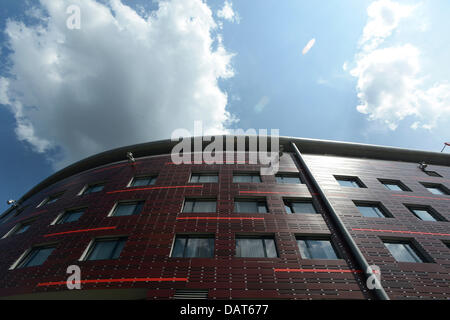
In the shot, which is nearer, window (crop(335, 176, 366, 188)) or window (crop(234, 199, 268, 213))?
window (crop(234, 199, 268, 213))

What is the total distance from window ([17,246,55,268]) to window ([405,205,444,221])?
2579cm

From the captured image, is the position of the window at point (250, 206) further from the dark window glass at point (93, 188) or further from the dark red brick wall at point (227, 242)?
the dark window glass at point (93, 188)

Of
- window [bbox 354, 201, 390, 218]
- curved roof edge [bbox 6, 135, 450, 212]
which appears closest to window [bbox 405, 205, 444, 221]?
window [bbox 354, 201, 390, 218]

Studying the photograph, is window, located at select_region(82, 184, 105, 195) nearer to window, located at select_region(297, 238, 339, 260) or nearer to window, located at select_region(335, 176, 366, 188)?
window, located at select_region(297, 238, 339, 260)

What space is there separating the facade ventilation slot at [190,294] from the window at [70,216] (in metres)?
10.8

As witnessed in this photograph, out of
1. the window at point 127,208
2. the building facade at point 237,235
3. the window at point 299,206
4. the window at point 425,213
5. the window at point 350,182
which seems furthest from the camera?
the window at point 350,182

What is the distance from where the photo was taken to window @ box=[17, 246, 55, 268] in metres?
11.1

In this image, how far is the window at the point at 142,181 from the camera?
49.9 ft

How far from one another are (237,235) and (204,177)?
6168mm

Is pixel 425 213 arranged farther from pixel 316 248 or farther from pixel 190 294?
pixel 190 294

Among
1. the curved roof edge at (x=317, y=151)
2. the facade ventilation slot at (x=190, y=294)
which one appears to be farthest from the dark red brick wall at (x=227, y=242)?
the curved roof edge at (x=317, y=151)

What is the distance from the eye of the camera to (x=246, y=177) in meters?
15.0

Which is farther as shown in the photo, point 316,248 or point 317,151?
point 317,151

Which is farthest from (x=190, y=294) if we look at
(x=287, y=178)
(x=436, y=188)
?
(x=436, y=188)
